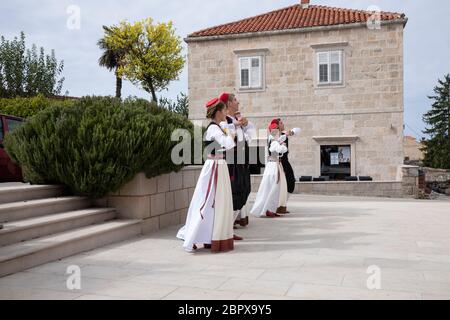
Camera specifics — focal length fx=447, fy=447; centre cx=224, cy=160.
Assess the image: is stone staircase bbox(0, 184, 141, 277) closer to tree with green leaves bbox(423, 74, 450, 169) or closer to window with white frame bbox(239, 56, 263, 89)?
window with white frame bbox(239, 56, 263, 89)

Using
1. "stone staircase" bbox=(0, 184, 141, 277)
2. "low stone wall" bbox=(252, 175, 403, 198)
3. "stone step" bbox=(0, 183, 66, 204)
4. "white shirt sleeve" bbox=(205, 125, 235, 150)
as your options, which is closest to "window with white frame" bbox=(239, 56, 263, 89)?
"low stone wall" bbox=(252, 175, 403, 198)

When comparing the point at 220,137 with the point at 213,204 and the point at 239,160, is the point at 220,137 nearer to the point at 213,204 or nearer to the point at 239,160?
the point at 213,204

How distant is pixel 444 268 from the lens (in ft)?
16.5

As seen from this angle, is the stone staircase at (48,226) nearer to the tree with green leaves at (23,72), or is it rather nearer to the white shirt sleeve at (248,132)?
the white shirt sleeve at (248,132)

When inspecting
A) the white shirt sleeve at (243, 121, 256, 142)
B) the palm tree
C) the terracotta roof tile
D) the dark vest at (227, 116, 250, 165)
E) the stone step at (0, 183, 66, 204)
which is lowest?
the stone step at (0, 183, 66, 204)

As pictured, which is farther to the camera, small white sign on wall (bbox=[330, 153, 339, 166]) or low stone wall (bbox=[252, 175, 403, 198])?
small white sign on wall (bbox=[330, 153, 339, 166])

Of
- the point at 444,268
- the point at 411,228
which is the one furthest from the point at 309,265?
the point at 411,228

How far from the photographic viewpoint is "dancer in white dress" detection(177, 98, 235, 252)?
592 cm

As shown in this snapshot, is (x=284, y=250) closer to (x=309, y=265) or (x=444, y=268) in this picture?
(x=309, y=265)

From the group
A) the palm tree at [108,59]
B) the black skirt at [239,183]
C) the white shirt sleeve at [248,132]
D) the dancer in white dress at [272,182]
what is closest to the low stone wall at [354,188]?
the dancer in white dress at [272,182]

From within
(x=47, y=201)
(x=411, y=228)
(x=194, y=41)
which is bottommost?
(x=411, y=228)

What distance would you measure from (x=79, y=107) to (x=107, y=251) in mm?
2659

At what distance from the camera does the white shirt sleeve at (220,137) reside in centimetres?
584

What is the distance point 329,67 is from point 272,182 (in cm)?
1338
